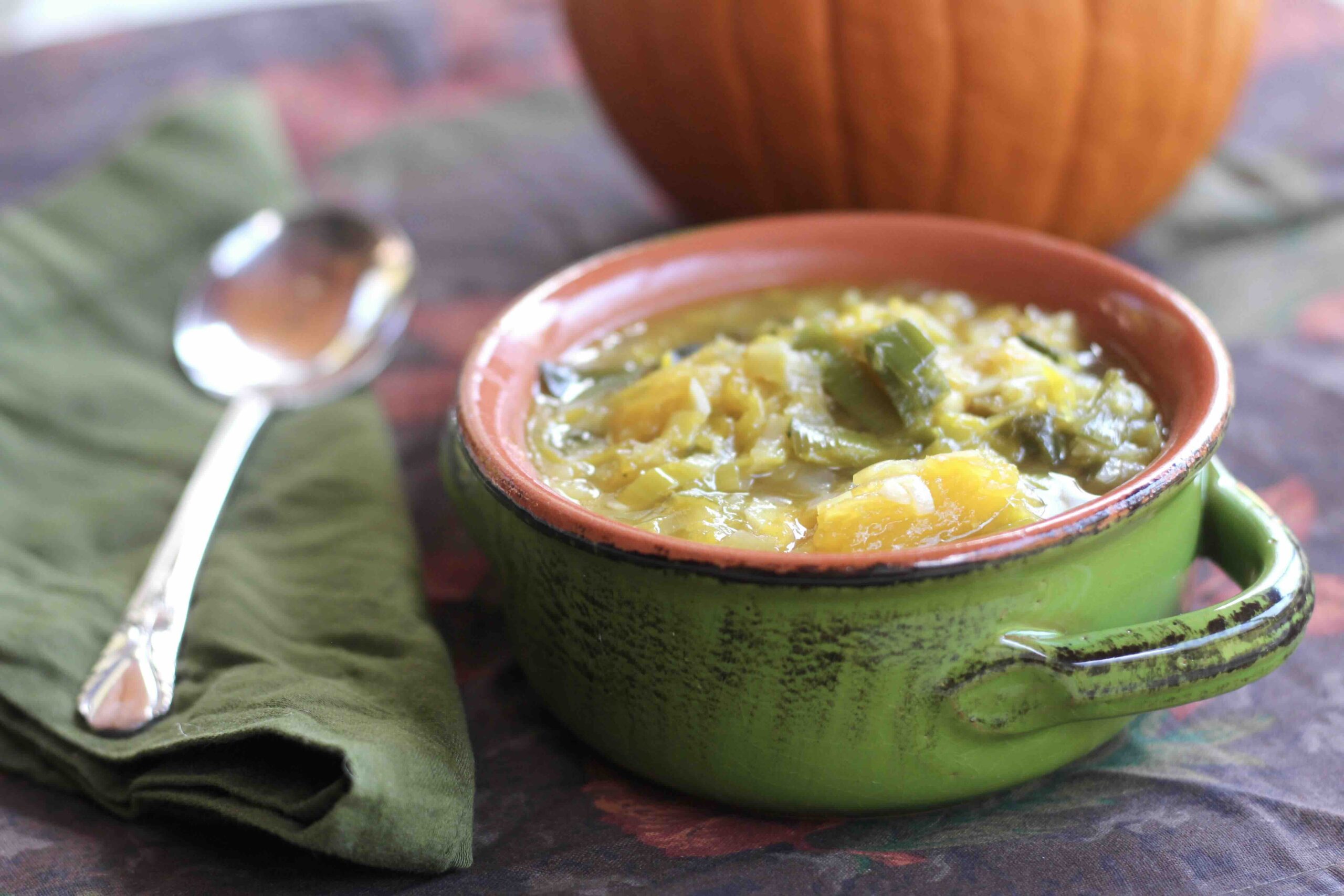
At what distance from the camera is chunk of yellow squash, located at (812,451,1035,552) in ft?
3.84

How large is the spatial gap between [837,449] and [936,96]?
3.09 feet

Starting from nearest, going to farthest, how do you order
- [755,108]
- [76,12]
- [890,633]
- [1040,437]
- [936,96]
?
1. [890,633]
2. [1040,437]
3. [936,96]
4. [755,108]
5. [76,12]

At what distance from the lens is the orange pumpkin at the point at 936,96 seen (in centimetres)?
200

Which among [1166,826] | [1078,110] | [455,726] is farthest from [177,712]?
[1078,110]

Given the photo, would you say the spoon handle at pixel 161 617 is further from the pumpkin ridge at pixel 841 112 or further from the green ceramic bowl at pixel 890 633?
the pumpkin ridge at pixel 841 112

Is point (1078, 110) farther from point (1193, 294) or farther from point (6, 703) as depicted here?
point (6, 703)

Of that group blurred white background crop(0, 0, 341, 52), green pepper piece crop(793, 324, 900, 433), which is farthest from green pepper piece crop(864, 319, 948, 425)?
blurred white background crop(0, 0, 341, 52)

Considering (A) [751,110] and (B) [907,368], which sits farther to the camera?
(A) [751,110]

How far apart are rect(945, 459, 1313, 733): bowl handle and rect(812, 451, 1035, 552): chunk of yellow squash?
0.39ft

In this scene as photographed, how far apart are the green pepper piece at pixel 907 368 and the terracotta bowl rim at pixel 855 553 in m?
0.26

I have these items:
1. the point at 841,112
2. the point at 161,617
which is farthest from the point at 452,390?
the point at 841,112

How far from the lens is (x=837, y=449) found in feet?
4.42

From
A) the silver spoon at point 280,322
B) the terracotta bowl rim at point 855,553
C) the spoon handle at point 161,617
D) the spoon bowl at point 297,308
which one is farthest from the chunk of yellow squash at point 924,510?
the spoon bowl at point 297,308

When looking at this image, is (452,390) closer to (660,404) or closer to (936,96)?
(660,404)
